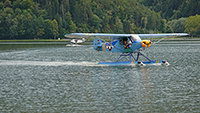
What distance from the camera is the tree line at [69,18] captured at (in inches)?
5226

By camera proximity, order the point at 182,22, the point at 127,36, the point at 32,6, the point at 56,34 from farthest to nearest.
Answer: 1. the point at 182,22
2. the point at 32,6
3. the point at 56,34
4. the point at 127,36

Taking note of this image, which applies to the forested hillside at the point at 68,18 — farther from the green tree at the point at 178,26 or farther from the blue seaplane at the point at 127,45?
the blue seaplane at the point at 127,45

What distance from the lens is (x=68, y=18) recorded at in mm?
146500

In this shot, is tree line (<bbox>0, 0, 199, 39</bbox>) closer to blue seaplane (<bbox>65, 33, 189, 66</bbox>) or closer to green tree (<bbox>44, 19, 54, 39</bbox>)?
green tree (<bbox>44, 19, 54, 39</bbox>)

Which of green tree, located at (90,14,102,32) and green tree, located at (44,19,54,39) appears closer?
green tree, located at (44,19,54,39)

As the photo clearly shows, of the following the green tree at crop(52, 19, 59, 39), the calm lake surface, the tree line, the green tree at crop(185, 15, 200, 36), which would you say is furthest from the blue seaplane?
the green tree at crop(185, 15, 200, 36)

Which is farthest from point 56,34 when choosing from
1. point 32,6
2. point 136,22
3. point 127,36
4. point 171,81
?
point 171,81

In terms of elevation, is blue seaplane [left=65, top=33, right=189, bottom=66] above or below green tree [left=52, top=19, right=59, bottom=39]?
above

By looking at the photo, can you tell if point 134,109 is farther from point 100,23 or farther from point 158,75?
point 100,23

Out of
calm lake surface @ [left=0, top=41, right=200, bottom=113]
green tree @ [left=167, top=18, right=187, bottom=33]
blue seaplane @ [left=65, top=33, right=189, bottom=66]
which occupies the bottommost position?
green tree @ [left=167, top=18, right=187, bottom=33]

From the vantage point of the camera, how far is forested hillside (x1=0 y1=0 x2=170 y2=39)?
436 ft

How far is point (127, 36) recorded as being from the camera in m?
28.5

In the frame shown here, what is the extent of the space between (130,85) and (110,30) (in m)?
141

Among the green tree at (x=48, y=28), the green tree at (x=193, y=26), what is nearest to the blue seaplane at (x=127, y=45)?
the green tree at (x=48, y=28)
